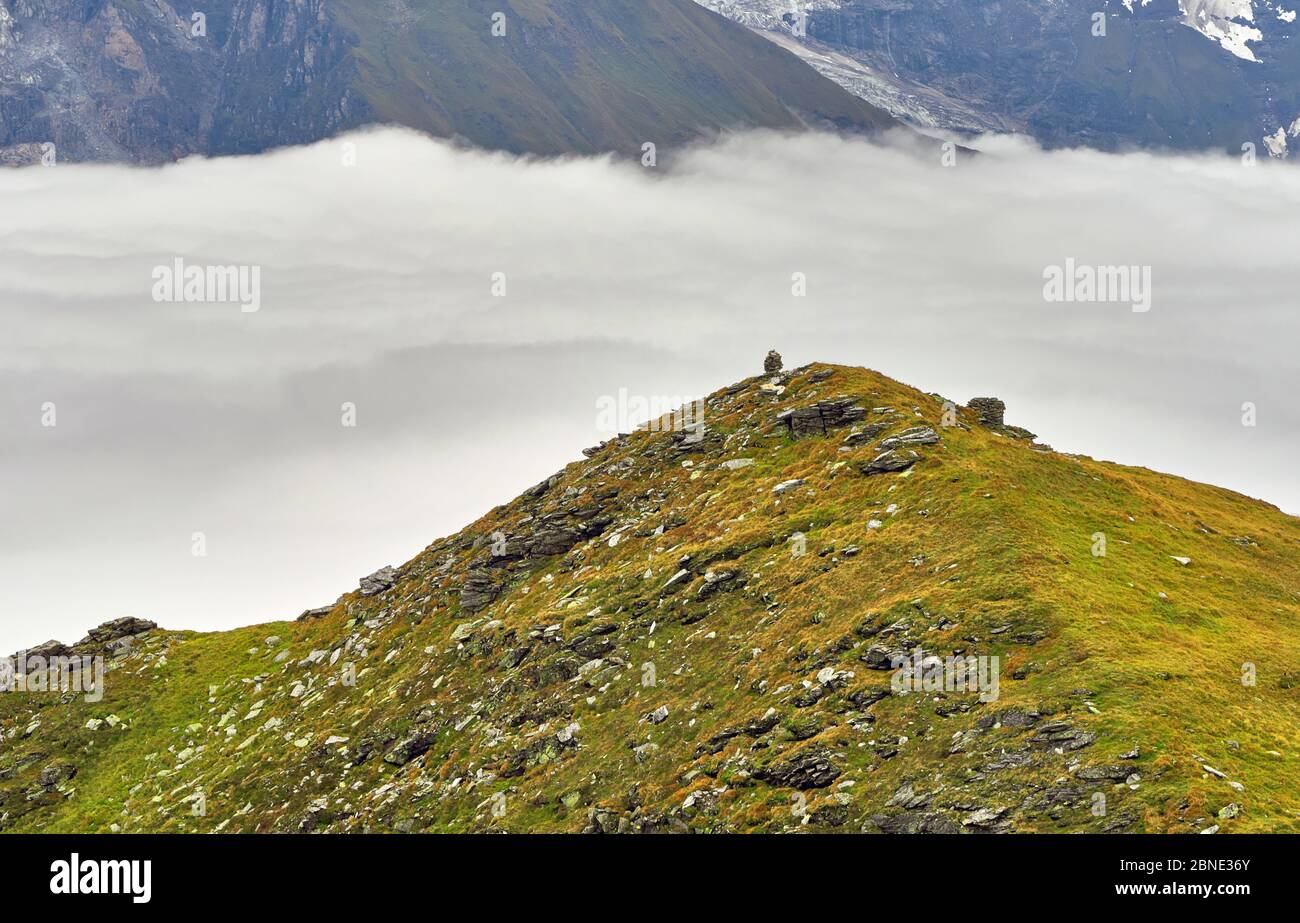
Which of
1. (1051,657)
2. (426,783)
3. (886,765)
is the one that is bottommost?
(426,783)

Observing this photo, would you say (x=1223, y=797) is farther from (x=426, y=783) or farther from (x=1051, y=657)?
(x=426, y=783)

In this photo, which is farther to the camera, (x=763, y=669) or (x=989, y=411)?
(x=989, y=411)

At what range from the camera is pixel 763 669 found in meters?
70.1

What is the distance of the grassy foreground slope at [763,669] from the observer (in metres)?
54.9

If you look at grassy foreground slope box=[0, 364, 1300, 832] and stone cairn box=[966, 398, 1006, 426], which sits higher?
stone cairn box=[966, 398, 1006, 426]

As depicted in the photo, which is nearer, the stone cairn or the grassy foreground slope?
the grassy foreground slope

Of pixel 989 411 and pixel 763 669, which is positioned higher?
pixel 989 411

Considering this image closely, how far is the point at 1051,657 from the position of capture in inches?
2384

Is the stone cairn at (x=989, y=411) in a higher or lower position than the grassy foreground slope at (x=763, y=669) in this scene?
higher

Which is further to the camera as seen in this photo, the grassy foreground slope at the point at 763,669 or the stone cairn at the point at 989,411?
the stone cairn at the point at 989,411

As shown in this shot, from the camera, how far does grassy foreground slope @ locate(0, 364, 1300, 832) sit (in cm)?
5488

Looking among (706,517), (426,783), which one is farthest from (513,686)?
(706,517)

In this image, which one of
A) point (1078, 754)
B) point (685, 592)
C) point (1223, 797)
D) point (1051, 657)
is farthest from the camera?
point (685, 592)

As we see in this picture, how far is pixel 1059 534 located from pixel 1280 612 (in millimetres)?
13784
